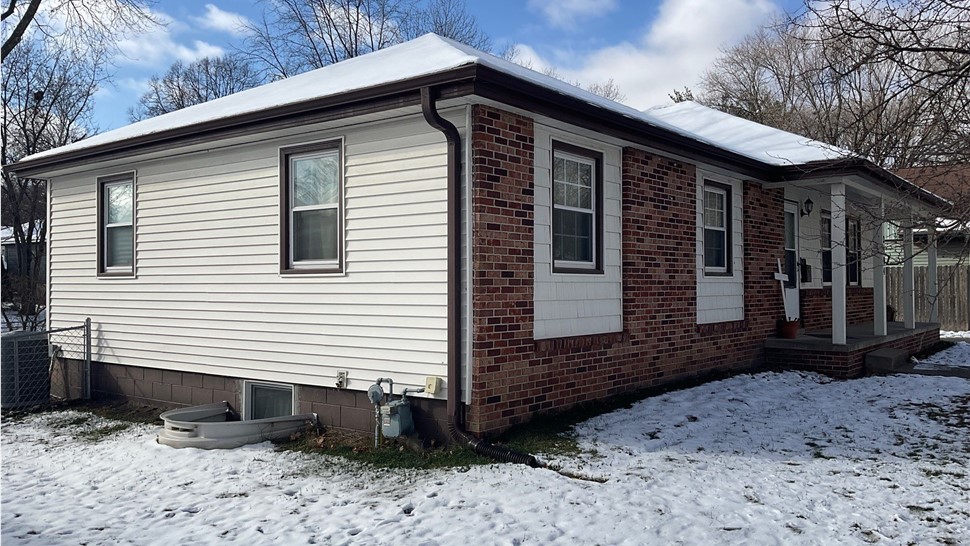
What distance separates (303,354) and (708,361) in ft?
17.1

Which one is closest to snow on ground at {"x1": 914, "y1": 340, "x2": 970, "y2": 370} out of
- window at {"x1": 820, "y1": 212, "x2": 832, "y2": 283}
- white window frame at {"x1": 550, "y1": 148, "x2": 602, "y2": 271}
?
window at {"x1": 820, "y1": 212, "x2": 832, "y2": 283}

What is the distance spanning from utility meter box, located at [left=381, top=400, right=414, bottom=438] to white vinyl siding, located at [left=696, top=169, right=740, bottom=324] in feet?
15.0

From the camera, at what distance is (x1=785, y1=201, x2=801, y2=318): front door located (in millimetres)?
11969

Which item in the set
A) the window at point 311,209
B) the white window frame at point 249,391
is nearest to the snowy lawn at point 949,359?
the window at point 311,209

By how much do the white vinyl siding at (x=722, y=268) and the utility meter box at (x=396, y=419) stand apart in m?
4.56

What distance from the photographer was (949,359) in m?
13.0

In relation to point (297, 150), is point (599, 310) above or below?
below

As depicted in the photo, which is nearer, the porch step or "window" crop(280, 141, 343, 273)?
"window" crop(280, 141, 343, 273)

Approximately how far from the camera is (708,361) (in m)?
9.79

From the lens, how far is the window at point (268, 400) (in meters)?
8.03

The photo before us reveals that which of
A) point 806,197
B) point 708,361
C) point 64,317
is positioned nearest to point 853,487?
point 708,361

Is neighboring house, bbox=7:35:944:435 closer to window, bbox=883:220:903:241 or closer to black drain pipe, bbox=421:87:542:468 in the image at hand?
black drain pipe, bbox=421:87:542:468

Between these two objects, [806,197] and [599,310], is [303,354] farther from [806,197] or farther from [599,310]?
A: [806,197]

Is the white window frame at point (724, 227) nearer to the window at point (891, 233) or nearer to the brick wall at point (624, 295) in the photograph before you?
the brick wall at point (624, 295)
